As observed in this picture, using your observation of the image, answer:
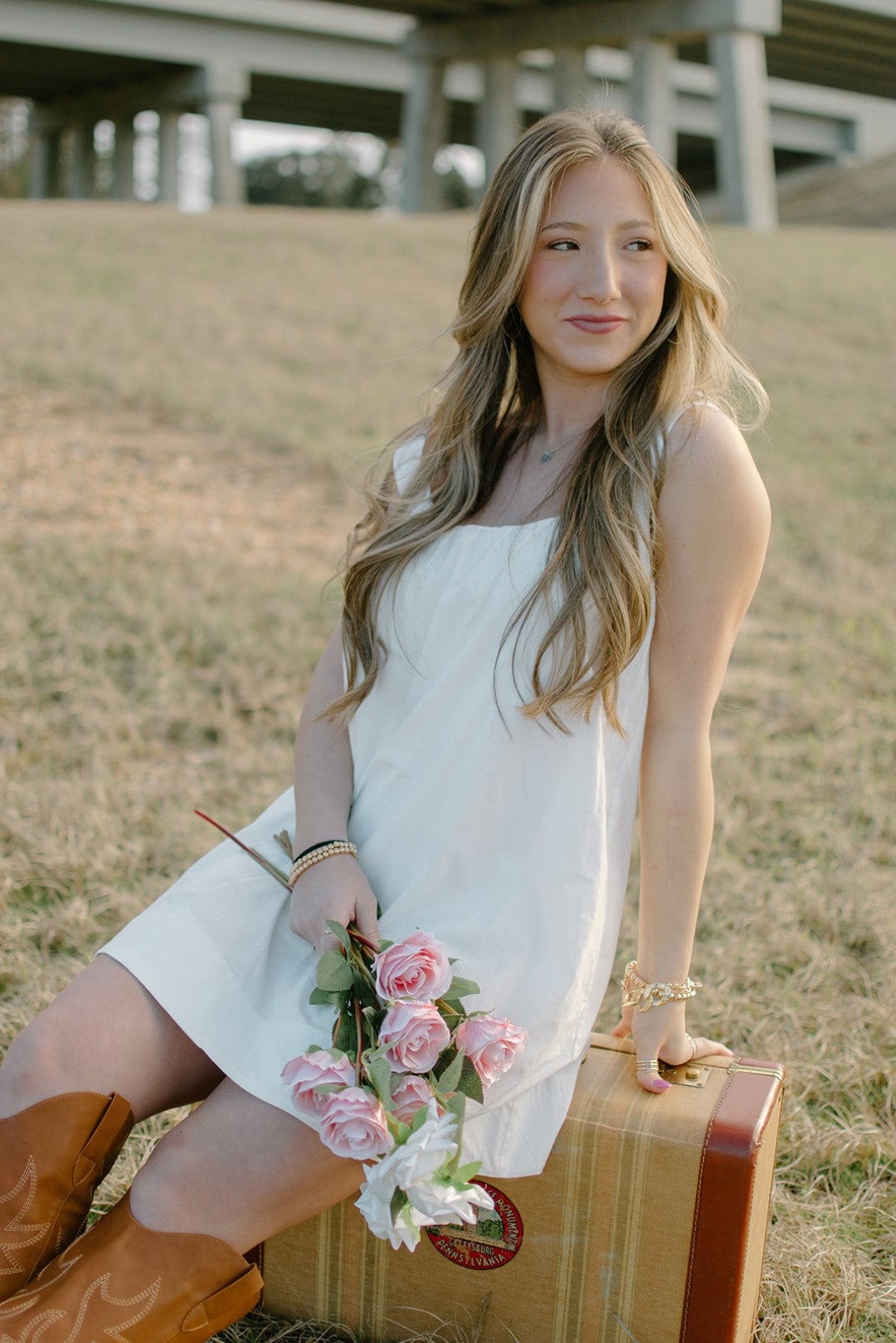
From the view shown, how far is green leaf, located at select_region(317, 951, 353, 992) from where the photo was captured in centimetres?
155

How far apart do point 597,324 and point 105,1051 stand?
1181mm

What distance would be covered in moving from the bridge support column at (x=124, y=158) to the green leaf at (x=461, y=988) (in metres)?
28.5

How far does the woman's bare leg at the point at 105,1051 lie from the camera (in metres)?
1.57

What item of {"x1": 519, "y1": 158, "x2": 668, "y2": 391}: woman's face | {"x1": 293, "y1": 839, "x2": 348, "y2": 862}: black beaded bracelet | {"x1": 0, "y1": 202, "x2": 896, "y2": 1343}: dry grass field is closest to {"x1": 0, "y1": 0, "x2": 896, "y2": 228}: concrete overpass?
A: {"x1": 0, "y1": 202, "x2": 896, "y2": 1343}: dry grass field

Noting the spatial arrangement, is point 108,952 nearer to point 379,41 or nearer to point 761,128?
point 761,128

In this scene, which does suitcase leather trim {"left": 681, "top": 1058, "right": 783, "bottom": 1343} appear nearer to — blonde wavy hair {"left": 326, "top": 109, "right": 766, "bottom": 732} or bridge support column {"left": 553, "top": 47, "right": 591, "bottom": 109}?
blonde wavy hair {"left": 326, "top": 109, "right": 766, "bottom": 732}

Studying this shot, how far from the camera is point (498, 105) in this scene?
21.2 m

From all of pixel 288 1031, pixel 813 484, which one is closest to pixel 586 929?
pixel 288 1031

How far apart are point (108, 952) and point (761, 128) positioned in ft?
67.0

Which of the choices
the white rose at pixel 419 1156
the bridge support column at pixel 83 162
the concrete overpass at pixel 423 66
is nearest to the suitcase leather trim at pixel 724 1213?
the white rose at pixel 419 1156

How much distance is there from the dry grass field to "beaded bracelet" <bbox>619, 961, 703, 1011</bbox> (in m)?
0.57

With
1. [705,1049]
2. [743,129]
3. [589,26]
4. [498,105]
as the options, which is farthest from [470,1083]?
[498,105]

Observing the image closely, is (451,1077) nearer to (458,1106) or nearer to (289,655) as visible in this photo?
(458,1106)

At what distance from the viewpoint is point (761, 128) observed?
766 inches
